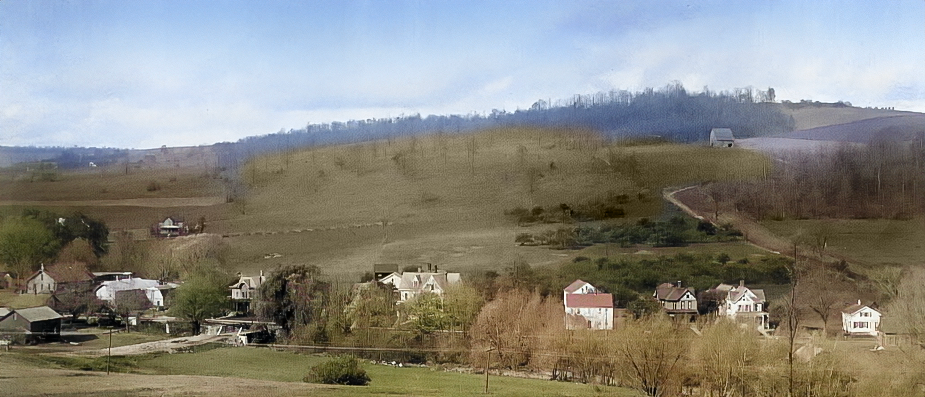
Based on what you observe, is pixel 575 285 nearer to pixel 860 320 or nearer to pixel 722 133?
pixel 722 133

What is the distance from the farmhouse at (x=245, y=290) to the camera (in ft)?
19.2

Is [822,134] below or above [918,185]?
above

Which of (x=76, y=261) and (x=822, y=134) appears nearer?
(x=822, y=134)

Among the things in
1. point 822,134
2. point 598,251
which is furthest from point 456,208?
point 822,134

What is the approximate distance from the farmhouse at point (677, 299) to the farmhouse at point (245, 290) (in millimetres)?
2867

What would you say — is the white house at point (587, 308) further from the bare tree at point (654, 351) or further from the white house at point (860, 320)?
the white house at point (860, 320)

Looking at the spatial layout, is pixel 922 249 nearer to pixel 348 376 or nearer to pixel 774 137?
pixel 774 137

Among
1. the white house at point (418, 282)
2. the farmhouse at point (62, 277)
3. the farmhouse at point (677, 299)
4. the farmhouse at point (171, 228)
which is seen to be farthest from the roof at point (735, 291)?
the farmhouse at point (62, 277)

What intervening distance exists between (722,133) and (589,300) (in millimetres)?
1461

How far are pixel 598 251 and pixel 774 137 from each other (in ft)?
4.67

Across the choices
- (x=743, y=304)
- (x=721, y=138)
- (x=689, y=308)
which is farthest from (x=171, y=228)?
(x=743, y=304)

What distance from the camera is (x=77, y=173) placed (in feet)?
19.4

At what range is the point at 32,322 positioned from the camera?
238 inches

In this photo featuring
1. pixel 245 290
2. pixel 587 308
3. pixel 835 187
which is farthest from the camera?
pixel 245 290
